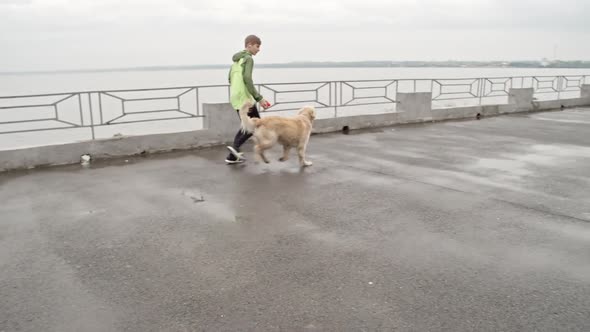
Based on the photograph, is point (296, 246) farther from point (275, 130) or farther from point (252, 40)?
point (252, 40)

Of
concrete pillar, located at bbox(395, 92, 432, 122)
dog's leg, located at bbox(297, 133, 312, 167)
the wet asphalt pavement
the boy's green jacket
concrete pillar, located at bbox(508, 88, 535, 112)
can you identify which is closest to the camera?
the wet asphalt pavement

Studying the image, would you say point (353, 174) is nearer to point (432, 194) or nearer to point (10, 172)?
point (432, 194)

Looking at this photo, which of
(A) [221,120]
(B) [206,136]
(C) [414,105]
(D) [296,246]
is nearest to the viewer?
(D) [296,246]

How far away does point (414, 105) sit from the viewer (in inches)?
548

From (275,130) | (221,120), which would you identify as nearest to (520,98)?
(221,120)

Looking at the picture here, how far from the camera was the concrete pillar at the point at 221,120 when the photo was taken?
32.8 ft

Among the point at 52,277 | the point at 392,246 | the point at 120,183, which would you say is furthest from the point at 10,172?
the point at 392,246

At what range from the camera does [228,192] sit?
21.8 feet

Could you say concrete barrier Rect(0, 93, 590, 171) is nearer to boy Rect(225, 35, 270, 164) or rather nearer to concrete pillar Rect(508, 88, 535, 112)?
boy Rect(225, 35, 270, 164)

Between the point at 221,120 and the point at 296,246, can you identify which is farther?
the point at 221,120

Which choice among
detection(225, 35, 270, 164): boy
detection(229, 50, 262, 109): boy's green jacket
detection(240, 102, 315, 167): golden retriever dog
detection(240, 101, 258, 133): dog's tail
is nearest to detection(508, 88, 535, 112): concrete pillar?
detection(240, 102, 315, 167): golden retriever dog

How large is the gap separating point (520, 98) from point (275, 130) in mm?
12862

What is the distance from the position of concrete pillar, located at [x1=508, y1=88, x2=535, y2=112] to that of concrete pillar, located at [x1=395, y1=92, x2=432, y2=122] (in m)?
4.84

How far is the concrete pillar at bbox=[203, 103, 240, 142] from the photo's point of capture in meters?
9.99
